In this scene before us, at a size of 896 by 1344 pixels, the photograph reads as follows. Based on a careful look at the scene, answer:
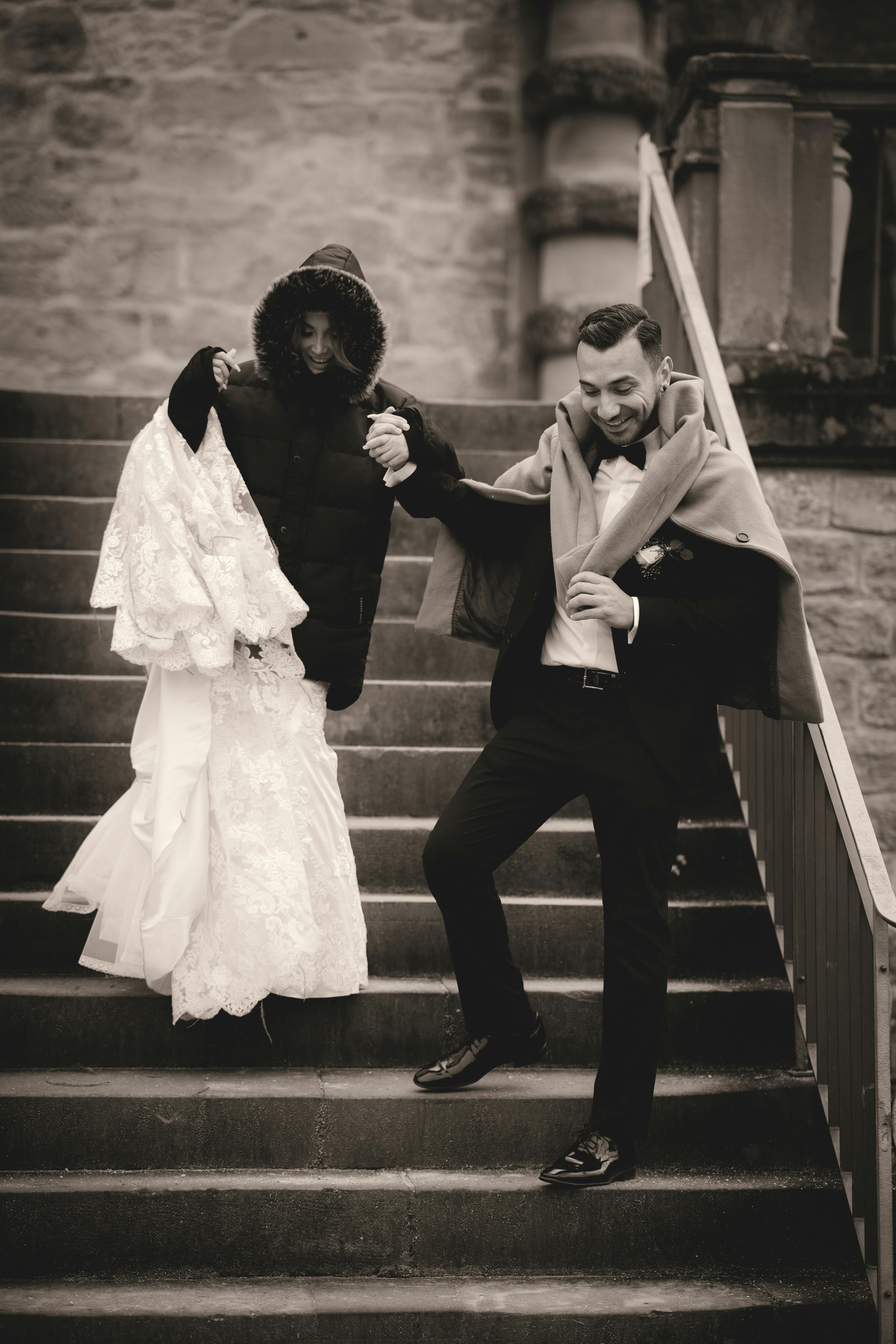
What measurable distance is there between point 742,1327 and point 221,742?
6.08 feet

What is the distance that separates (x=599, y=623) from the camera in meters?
3.31

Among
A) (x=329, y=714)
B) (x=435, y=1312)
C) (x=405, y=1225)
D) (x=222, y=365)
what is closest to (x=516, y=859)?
(x=329, y=714)

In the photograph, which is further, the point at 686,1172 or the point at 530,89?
the point at 530,89

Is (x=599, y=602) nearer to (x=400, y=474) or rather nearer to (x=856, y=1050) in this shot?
(x=400, y=474)

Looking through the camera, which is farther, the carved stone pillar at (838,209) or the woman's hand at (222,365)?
the carved stone pillar at (838,209)

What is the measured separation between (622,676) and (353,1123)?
128 centimetres

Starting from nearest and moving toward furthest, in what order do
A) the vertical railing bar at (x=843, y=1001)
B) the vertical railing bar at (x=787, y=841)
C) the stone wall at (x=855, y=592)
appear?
the vertical railing bar at (x=843, y=1001)
the vertical railing bar at (x=787, y=841)
the stone wall at (x=855, y=592)

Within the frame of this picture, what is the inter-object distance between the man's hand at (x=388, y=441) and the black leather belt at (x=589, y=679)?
660 mm

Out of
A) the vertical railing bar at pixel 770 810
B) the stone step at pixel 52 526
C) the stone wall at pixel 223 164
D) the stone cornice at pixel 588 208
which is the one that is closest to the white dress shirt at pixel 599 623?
the vertical railing bar at pixel 770 810

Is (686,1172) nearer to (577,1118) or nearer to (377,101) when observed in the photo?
(577,1118)

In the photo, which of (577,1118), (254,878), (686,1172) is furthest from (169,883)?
(686,1172)

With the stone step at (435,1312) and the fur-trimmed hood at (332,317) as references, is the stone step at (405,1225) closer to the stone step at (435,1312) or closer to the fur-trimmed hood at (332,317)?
the stone step at (435,1312)

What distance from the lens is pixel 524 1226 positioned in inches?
129

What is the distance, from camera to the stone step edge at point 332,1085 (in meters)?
3.41
